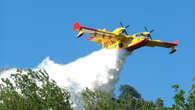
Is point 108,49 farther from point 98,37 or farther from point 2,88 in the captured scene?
point 2,88

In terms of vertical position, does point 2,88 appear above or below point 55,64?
below

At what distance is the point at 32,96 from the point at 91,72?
20448 mm

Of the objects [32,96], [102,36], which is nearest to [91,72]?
[102,36]

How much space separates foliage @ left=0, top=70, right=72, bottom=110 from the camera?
39438 mm

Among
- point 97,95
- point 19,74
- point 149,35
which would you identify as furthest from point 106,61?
point 19,74

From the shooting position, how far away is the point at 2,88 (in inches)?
1665

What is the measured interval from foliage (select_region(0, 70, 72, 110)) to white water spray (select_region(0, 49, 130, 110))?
1512 cm

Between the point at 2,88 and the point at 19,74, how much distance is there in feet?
6.05

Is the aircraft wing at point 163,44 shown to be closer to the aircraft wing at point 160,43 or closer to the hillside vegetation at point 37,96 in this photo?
the aircraft wing at point 160,43

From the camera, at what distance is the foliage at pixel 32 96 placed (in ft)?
129

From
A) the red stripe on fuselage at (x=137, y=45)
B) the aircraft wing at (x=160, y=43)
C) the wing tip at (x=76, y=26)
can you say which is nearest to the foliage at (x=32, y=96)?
the wing tip at (x=76, y=26)

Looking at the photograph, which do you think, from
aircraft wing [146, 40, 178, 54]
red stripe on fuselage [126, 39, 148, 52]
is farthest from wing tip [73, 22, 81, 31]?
aircraft wing [146, 40, 178, 54]

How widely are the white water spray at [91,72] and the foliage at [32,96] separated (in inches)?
595

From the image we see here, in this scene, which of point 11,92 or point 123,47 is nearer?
point 11,92
